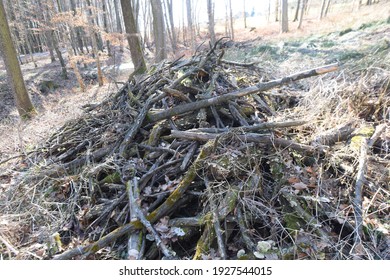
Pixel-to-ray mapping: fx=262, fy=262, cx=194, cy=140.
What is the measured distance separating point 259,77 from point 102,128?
2.92m

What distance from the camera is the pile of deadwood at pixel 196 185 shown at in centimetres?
234

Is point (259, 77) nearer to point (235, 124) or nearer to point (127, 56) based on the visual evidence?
point (235, 124)

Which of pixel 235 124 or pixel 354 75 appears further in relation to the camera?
pixel 354 75

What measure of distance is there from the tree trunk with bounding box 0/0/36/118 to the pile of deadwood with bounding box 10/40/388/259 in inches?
199

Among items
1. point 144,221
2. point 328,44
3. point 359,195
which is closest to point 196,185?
point 144,221

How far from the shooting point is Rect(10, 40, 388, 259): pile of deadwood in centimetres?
234

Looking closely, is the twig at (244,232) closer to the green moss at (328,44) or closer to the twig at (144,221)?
the twig at (144,221)

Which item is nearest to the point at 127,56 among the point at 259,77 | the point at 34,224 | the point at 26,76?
the point at 26,76

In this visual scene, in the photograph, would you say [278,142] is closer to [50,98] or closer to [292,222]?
[292,222]

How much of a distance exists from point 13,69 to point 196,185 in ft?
25.2

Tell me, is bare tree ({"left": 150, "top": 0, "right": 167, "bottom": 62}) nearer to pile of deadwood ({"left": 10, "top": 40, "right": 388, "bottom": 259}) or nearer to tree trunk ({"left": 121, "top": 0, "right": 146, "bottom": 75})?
tree trunk ({"left": 121, "top": 0, "right": 146, "bottom": 75})

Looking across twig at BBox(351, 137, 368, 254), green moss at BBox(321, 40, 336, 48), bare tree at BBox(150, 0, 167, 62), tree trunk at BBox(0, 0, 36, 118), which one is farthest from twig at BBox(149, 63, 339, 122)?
green moss at BBox(321, 40, 336, 48)

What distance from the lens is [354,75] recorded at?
4211 mm

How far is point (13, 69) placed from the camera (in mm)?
7707
